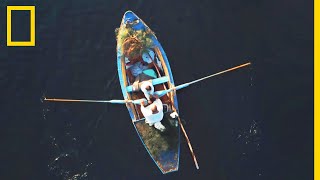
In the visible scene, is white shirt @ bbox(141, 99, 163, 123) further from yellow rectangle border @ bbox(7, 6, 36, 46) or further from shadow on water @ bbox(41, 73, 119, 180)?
yellow rectangle border @ bbox(7, 6, 36, 46)

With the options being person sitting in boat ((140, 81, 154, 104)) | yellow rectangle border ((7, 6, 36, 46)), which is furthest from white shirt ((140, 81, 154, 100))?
yellow rectangle border ((7, 6, 36, 46))

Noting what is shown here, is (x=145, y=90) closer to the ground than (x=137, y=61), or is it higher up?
closer to the ground

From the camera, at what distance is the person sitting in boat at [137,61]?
16.4 ft

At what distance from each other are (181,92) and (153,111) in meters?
0.30

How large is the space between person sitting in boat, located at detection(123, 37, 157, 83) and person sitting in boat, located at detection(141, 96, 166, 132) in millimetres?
216

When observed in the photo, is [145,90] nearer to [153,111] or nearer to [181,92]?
[153,111]

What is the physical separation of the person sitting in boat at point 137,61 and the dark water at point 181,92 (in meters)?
0.13

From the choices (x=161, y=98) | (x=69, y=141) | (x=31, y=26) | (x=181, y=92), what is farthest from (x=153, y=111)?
(x=31, y=26)

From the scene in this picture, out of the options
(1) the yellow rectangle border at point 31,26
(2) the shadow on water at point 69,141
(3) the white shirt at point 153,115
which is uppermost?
(1) the yellow rectangle border at point 31,26

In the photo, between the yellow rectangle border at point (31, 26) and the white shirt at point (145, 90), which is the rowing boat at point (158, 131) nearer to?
the white shirt at point (145, 90)

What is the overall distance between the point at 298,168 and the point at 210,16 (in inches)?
59.5

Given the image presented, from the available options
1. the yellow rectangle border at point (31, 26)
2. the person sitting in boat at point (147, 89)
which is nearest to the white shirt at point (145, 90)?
the person sitting in boat at point (147, 89)

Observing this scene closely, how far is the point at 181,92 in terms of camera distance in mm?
5004

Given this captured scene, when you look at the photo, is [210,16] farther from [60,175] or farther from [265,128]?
[60,175]
